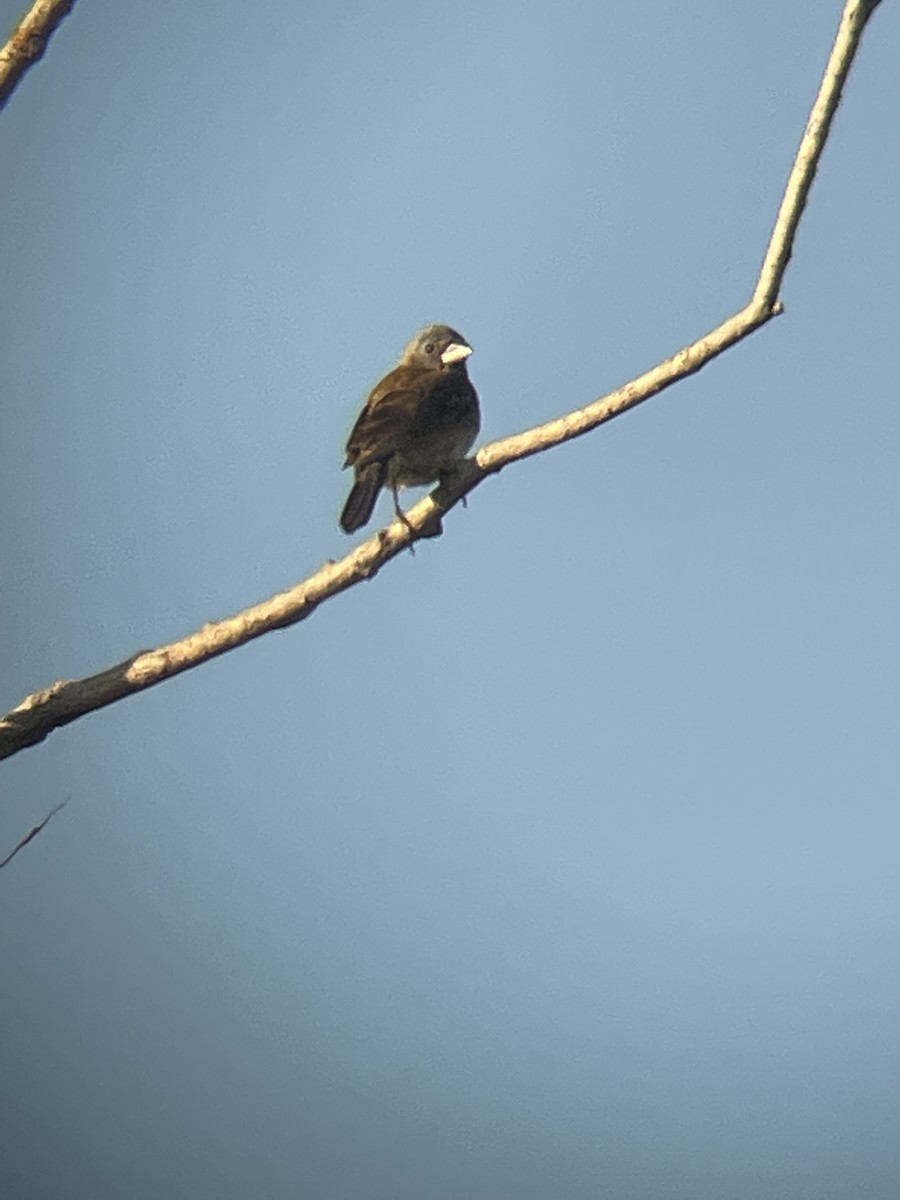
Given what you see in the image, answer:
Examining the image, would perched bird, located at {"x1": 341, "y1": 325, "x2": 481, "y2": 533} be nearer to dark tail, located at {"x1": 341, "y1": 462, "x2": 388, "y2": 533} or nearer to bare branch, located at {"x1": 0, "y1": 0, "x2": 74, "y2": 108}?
dark tail, located at {"x1": 341, "y1": 462, "x2": 388, "y2": 533}

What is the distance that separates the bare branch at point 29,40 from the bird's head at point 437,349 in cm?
314

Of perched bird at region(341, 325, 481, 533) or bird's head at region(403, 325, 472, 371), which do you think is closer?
perched bird at region(341, 325, 481, 533)

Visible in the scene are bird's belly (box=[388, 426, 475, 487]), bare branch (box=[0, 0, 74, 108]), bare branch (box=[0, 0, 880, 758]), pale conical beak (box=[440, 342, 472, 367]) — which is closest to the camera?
bare branch (box=[0, 0, 74, 108])

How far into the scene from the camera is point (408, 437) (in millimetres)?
5242

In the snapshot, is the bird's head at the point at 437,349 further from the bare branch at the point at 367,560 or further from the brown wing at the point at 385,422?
the bare branch at the point at 367,560

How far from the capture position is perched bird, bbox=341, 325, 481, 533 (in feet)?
17.2

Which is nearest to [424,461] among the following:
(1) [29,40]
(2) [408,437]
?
(2) [408,437]

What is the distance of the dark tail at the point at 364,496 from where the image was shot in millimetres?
5266

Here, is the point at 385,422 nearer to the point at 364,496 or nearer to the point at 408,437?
the point at 408,437

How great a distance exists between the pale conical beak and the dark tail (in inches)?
31.1

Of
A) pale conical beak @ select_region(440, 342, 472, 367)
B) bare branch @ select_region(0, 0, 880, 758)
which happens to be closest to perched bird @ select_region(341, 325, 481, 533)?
pale conical beak @ select_region(440, 342, 472, 367)

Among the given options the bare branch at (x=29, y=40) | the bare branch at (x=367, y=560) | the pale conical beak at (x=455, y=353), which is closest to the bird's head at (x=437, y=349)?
the pale conical beak at (x=455, y=353)

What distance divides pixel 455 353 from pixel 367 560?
9.04 ft

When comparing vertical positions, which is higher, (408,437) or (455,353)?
(455,353)
